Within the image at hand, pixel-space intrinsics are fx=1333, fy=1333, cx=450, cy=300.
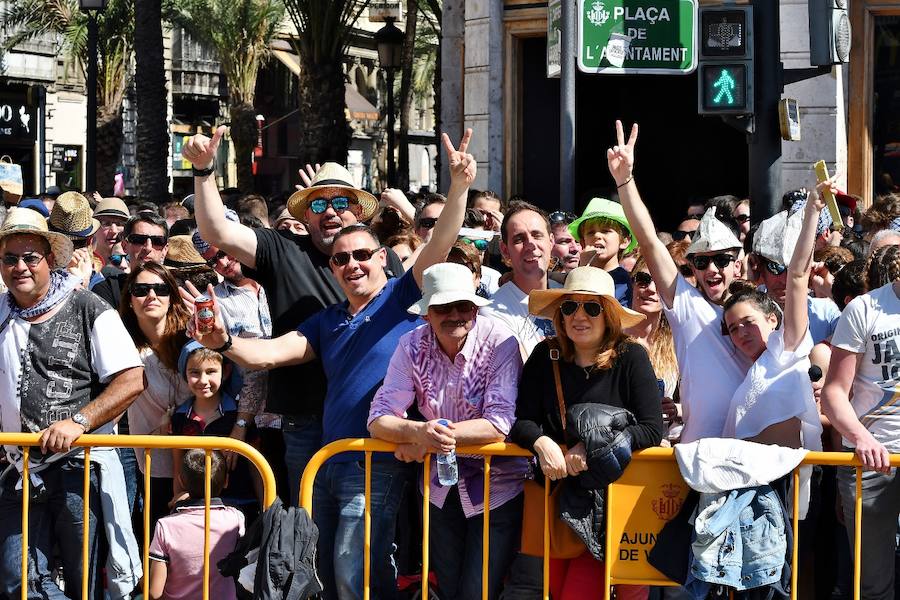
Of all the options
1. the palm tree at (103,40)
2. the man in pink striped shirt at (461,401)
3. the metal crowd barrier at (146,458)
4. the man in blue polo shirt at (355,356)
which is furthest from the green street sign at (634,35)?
the palm tree at (103,40)

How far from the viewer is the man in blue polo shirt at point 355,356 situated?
5516mm

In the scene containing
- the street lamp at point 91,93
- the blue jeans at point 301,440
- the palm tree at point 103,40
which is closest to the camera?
the blue jeans at point 301,440

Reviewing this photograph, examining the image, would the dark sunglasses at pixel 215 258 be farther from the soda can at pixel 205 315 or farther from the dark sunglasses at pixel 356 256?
the soda can at pixel 205 315

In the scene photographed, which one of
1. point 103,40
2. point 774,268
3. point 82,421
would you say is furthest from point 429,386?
point 103,40

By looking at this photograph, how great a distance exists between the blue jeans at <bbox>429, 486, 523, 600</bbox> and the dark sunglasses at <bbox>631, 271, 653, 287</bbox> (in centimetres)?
136

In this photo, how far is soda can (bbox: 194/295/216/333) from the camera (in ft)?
17.6

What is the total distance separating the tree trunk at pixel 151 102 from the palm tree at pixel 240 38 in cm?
1331

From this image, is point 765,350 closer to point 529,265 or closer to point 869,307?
point 869,307

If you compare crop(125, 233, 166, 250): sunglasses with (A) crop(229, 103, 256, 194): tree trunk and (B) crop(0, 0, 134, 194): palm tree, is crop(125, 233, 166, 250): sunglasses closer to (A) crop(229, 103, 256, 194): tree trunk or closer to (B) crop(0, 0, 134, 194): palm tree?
(B) crop(0, 0, 134, 194): palm tree

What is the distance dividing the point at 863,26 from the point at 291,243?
9.63m

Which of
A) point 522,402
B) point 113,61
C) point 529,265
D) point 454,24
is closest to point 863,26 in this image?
point 454,24

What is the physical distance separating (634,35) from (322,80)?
15.0 metres

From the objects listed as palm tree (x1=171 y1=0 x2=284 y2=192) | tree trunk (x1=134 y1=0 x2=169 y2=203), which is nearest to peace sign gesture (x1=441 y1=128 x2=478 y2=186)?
tree trunk (x1=134 y1=0 x2=169 y2=203)

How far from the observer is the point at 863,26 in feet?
45.5
